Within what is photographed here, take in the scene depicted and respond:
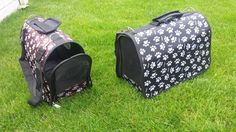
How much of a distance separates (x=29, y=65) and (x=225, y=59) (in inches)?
63.6

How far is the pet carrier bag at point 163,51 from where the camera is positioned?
2092 mm

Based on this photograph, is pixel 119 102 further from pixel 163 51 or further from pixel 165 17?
pixel 165 17

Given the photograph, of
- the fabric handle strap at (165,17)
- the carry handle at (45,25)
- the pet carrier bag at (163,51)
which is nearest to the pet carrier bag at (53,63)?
the carry handle at (45,25)

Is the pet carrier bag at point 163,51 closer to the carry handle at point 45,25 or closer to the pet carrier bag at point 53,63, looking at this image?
the pet carrier bag at point 53,63

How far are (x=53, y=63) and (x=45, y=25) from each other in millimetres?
329

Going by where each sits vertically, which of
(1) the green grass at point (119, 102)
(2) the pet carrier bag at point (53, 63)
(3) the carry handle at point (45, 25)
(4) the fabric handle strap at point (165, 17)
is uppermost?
(4) the fabric handle strap at point (165, 17)

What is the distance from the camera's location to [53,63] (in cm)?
218

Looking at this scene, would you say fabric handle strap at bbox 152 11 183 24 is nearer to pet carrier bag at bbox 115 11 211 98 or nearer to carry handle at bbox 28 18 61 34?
pet carrier bag at bbox 115 11 211 98

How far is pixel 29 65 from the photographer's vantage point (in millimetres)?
2559

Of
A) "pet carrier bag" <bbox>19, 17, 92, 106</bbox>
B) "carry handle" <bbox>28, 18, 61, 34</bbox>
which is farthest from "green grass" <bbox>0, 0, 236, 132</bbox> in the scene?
"carry handle" <bbox>28, 18, 61, 34</bbox>

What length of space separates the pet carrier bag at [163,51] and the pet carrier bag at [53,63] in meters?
0.29

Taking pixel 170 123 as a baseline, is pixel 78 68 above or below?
above

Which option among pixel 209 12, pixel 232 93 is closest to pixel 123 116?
pixel 232 93

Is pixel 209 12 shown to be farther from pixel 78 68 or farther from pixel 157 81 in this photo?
pixel 78 68
